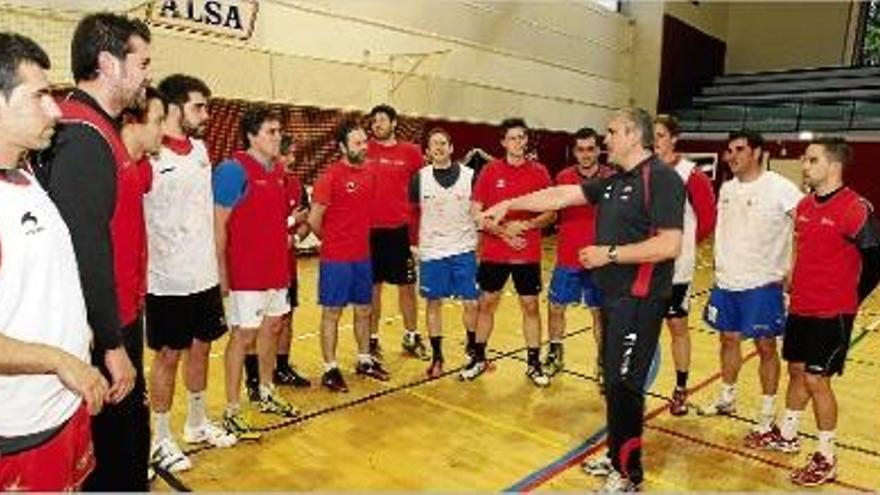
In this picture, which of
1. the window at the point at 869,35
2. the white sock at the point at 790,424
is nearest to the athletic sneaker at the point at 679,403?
the white sock at the point at 790,424

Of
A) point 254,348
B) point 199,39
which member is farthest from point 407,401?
point 199,39

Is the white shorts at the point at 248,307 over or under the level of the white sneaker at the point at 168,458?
over

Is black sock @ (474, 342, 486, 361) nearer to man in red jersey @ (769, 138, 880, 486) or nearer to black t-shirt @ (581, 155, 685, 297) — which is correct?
black t-shirt @ (581, 155, 685, 297)

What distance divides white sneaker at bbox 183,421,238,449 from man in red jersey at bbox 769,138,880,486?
3.57 meters

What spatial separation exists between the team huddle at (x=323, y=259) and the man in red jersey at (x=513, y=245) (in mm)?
19

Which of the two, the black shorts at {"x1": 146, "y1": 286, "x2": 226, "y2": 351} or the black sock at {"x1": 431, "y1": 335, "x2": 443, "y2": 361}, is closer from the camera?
the black shorts at {"x1": 146, "y1": 286, "x2": 226, "y2": 351}

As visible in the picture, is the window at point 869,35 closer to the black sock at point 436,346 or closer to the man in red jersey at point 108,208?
the black sock at point 436,346

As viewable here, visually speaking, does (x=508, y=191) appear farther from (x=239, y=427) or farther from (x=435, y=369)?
(x=239, y=427)

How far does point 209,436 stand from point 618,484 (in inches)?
103

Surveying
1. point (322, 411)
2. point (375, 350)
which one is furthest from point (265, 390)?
point (375, 350)

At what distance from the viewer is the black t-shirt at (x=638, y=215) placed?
3654 mm

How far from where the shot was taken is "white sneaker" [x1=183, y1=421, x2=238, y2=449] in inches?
178

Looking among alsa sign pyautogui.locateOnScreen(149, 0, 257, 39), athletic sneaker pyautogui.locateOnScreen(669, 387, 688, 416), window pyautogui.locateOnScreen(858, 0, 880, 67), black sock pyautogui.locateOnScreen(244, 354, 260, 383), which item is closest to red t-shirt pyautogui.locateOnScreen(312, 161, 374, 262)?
black sock pyautogui.locateOnScreen(244, 354, 260, 383)

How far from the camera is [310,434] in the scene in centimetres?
479
